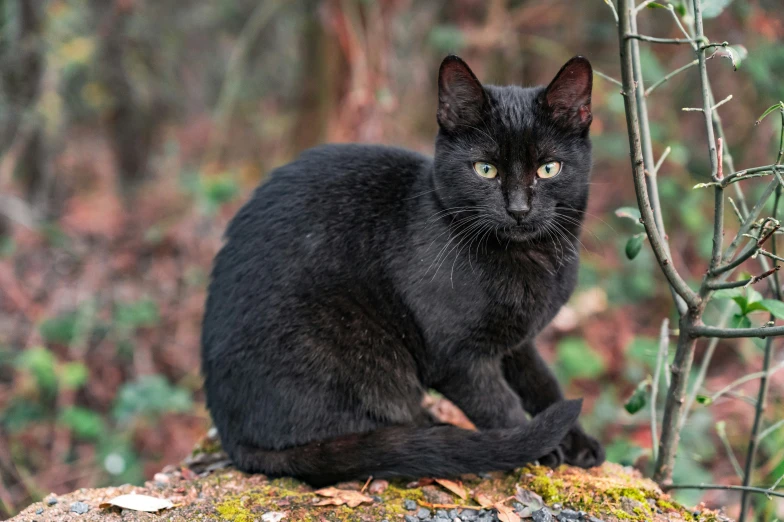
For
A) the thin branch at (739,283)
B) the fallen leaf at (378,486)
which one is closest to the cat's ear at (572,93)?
the thin branch at (739,283)

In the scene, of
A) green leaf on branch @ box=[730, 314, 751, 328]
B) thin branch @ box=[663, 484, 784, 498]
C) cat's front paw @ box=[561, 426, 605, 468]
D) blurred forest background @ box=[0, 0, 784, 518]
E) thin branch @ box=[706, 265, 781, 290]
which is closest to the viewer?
thin branch @ box=[706, 265, 781, 290]

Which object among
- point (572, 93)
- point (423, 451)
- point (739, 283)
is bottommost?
point (423, 451)

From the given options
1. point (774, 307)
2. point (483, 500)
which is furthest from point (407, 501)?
point (774, 307)

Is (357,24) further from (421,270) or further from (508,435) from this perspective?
(508,435)

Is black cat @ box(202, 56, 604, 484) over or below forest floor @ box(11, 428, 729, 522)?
over

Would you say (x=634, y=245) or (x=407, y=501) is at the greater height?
(x=634, y=245)

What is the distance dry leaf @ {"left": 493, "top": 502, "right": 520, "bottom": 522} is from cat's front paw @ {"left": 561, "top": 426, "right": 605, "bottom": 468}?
43cm

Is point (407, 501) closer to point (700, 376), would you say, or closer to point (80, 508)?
point (80, 508)

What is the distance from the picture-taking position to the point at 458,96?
2.34m

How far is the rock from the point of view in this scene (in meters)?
2.10

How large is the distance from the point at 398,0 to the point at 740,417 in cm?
400

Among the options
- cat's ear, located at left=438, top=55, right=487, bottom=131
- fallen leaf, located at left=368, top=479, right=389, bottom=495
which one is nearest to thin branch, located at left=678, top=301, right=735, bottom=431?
fallen leaf, located at left=368, top=479, right=389, bottom=495

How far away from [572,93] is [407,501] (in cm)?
151

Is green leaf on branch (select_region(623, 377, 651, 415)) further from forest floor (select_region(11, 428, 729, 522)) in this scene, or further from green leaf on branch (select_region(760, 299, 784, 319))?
green leaf on branch (select_region(760, 299, 784, 319))
